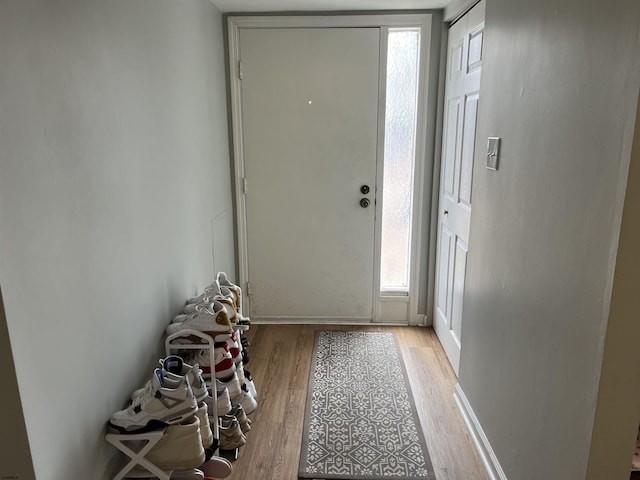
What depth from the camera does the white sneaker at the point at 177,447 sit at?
4.99ft

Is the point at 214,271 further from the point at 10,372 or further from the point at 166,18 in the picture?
the point at 10,372

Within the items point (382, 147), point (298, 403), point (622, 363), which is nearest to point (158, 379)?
point (298, 403)

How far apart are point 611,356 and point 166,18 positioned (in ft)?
6.74

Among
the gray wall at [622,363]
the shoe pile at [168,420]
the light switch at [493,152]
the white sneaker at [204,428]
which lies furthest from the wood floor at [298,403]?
the light switch at [493,152]

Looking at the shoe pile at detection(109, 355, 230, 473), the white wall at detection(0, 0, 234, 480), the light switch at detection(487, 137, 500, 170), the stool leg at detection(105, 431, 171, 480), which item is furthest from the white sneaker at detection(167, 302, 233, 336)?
the light switch at detection(487, 137, 500, 170)

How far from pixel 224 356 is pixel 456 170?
166 cm

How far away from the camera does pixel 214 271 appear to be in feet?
9.23

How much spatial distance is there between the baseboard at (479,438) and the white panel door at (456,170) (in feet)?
1.10

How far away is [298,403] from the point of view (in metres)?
2.48

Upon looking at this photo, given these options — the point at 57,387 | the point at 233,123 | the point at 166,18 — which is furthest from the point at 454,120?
the point at 57,387

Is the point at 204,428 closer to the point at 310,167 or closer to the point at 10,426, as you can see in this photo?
the point at 10,426

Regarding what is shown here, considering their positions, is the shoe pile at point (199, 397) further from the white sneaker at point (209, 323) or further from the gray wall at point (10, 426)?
the gray wall at point (10, 426)

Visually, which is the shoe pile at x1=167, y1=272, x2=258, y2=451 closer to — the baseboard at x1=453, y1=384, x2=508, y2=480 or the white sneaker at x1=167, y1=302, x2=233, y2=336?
the white sneaker at x1=167, y1=302, x2=233, y2=336

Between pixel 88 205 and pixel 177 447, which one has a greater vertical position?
pixel 88 205
